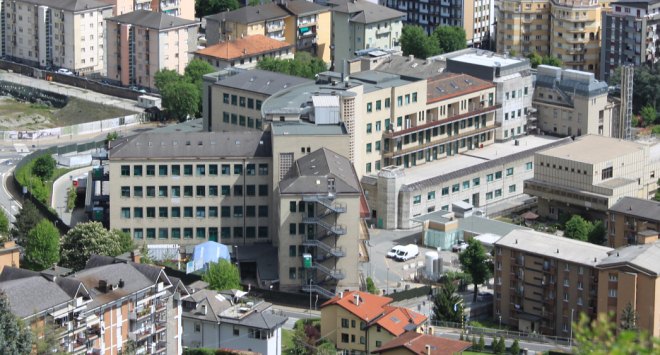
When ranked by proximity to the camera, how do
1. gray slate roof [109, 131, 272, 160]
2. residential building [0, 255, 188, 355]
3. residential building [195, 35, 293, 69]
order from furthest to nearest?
residential building [195, 35, 293, 69]
gray slate roof [109, 131, 272, 160]
residential building [0, 255, 188, 355]

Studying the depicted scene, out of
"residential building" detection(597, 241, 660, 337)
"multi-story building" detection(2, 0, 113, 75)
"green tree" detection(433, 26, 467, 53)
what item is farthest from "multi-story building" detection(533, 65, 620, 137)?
"multi-story building" detection(2, 0, 113, 75)

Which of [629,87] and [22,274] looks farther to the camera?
[629,87]

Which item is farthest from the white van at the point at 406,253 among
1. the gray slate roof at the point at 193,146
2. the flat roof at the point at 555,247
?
the gray slate roof at the point at 193,146

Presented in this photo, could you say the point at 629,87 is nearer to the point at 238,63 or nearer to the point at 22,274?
the point at 238,63

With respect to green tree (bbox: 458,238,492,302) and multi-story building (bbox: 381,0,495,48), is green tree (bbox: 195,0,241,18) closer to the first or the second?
multi-story building (bbox: 381,0,495,48)

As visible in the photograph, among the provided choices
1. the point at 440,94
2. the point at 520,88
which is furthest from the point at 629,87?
the point at 440,94

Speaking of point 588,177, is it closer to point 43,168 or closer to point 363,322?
point 363,322

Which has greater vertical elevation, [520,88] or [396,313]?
[520,88]

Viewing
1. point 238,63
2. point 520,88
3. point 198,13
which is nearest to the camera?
point 520,88
